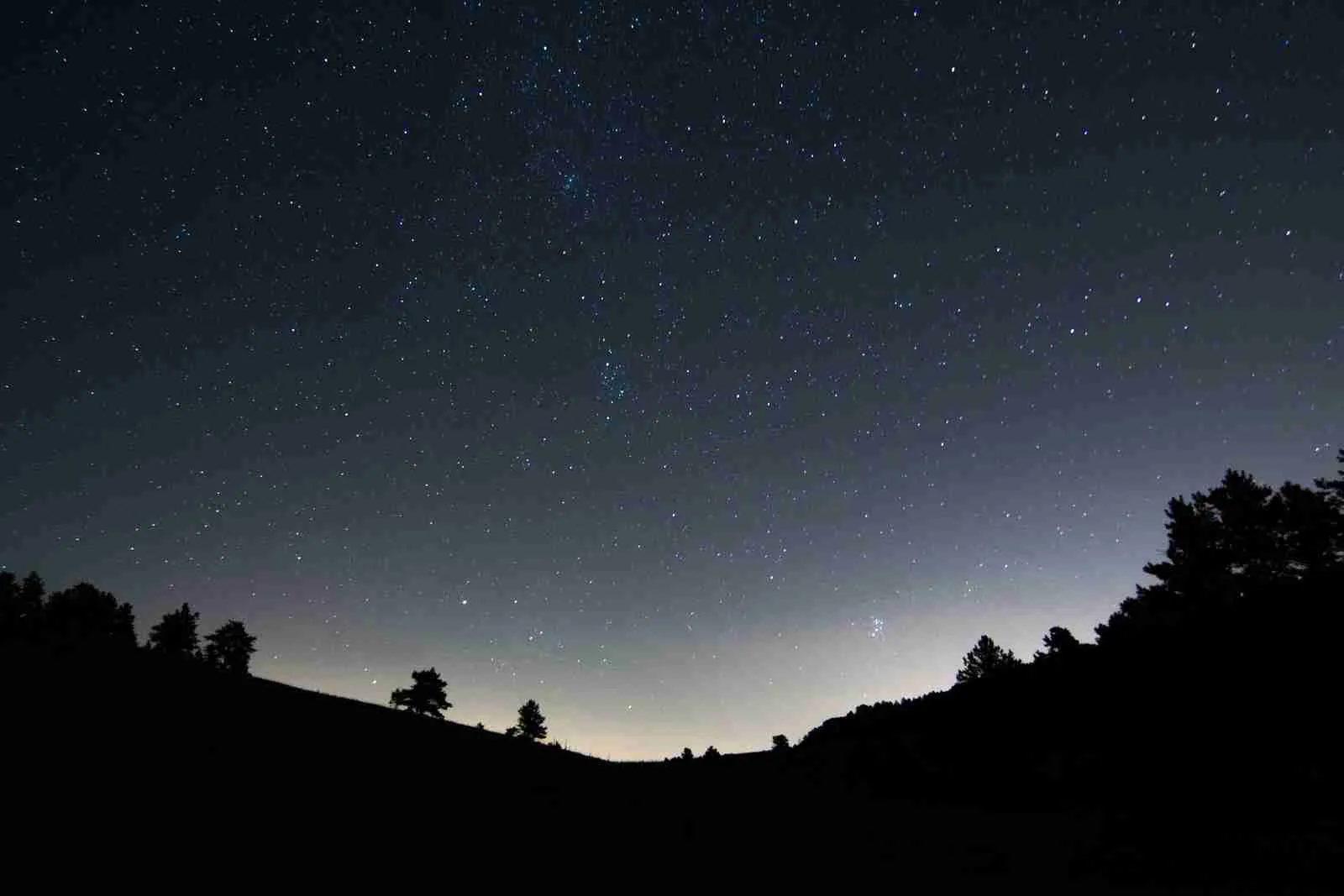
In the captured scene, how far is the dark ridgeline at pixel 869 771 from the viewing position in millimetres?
9969

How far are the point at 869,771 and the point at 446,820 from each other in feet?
56.5

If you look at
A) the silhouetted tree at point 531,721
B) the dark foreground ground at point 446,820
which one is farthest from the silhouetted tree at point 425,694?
the dark foreground ground at point 446,820

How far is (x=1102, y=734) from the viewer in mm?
21500

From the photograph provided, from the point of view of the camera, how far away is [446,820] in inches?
416

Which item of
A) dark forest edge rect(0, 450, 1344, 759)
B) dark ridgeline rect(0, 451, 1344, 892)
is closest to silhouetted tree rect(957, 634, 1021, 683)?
dark forest edge rect(0, 450, 1344, 759)

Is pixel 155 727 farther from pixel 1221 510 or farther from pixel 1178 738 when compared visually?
pixel 1221 510

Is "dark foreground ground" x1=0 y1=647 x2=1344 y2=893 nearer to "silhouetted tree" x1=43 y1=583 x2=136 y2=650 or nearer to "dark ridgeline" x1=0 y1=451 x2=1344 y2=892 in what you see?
"dark ridgeline" x1=0 y1=451 x2=1344 y2=892

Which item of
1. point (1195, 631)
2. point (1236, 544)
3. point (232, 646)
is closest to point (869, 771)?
point (1195, 631)

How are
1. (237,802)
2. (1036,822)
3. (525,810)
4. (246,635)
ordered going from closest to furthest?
(237,802) → (525,810) → (1036,822) → (246,635)

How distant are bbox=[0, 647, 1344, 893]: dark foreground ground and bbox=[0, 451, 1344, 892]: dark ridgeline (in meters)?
0.07

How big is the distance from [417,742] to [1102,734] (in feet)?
68.3

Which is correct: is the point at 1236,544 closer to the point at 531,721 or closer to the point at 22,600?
the point at 531,721

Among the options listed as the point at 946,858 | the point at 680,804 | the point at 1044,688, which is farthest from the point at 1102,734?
the point at 680,804

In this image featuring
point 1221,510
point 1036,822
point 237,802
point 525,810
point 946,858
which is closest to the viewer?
point 237,802
